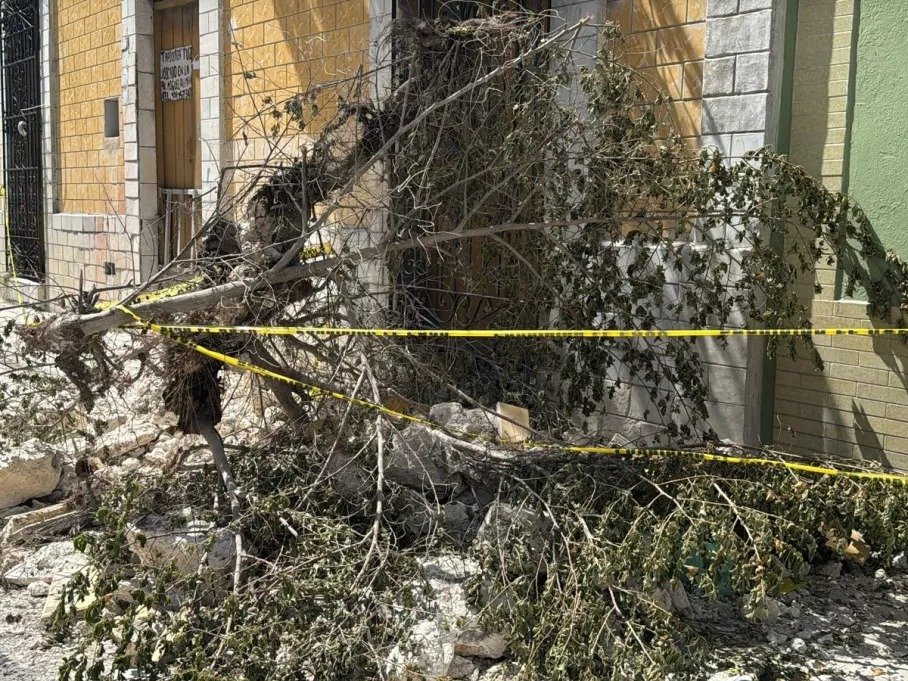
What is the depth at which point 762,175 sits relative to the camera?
4.90 metres

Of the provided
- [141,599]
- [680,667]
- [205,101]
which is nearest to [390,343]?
[141,599]

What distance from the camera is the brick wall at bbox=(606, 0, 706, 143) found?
5.32m

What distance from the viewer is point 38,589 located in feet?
13.6

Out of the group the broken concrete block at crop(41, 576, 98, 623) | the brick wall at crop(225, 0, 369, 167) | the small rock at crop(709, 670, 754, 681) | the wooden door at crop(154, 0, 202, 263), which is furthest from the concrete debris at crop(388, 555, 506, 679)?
the wooden door at crop(154, 0, 202, 263)

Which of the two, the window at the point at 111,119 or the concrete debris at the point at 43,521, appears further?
the window at the point at 111,119

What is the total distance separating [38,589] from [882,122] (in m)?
4.55

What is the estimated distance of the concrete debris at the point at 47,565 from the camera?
4223 mm

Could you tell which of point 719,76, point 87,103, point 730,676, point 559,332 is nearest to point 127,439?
point 559,332

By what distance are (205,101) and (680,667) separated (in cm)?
740

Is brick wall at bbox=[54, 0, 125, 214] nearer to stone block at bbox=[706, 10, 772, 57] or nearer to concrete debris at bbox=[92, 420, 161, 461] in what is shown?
concrete debris at bbox=[92, 420, 161, 461]

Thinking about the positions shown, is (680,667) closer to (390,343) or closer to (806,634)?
(806,634)

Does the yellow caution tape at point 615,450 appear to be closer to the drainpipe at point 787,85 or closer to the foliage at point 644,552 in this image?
the foliage at point 644,552

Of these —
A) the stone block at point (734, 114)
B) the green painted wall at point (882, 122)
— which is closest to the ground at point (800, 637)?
the green painted wall at point (882, 122)

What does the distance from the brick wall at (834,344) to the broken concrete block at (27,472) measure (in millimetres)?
3987
